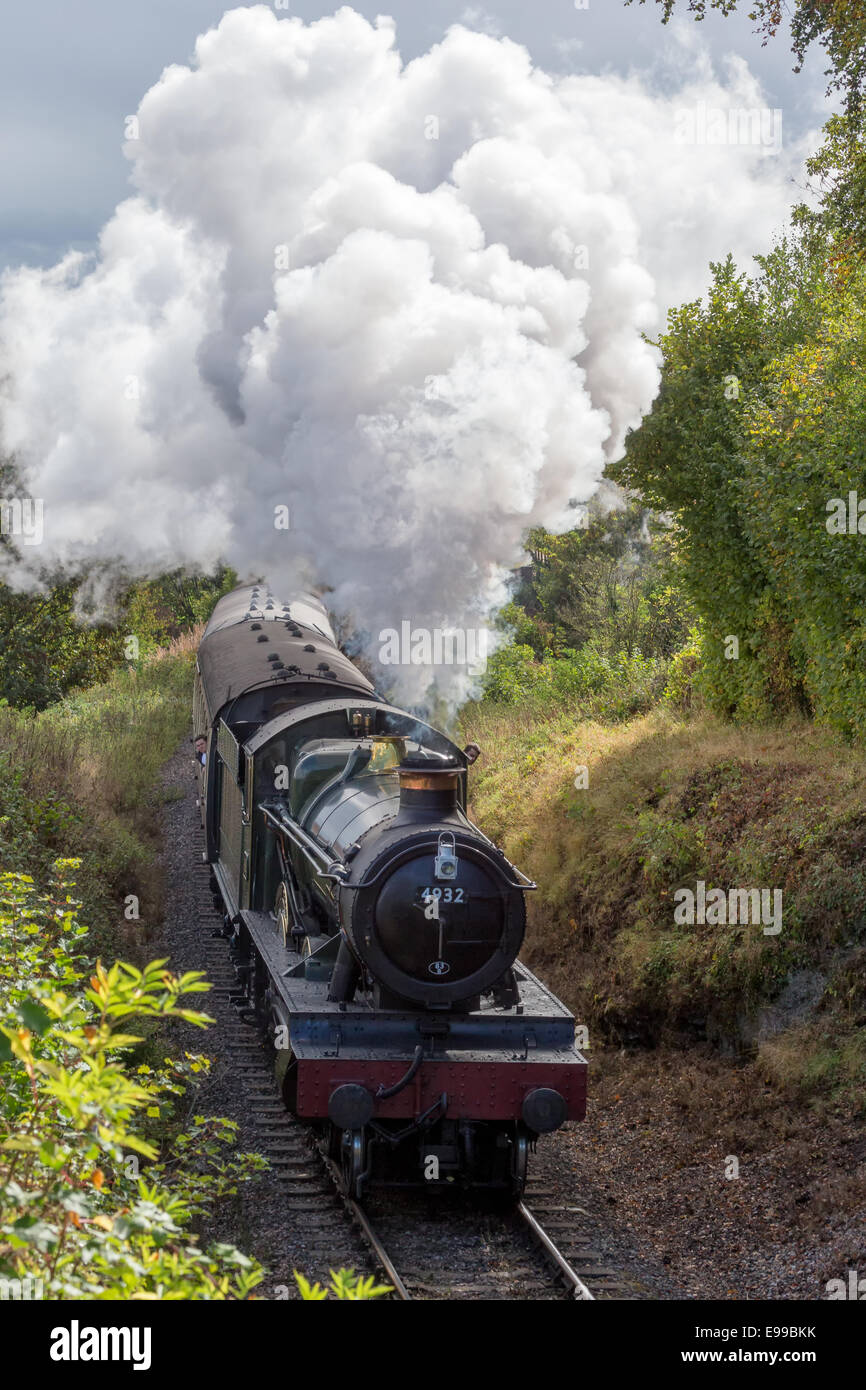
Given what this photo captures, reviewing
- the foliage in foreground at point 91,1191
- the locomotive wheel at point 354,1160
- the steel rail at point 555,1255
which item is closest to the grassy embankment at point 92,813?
the locomotive wheel at point 354,1160

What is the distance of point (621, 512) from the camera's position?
1188 inches

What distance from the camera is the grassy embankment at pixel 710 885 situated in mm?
9289

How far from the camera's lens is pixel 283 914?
9.78 m

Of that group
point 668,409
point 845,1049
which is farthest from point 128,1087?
point 668,409

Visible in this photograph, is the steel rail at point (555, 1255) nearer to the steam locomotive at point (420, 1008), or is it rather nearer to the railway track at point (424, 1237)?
the railway track at point (424, 1237)

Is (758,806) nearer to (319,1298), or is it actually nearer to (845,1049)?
(845,1049)

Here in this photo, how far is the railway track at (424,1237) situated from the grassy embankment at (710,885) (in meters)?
2.33

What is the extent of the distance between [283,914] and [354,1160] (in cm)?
256

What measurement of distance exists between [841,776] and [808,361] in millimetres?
5465

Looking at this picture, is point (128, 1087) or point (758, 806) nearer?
point (128, 1087)

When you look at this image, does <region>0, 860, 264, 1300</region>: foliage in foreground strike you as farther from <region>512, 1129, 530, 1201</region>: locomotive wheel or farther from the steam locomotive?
<region>512, 1129, 530, 1201</region>: locomotive wheel

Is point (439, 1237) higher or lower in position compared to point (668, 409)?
lower

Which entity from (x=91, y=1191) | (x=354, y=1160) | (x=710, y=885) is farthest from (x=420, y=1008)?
(x=710, y=885)
